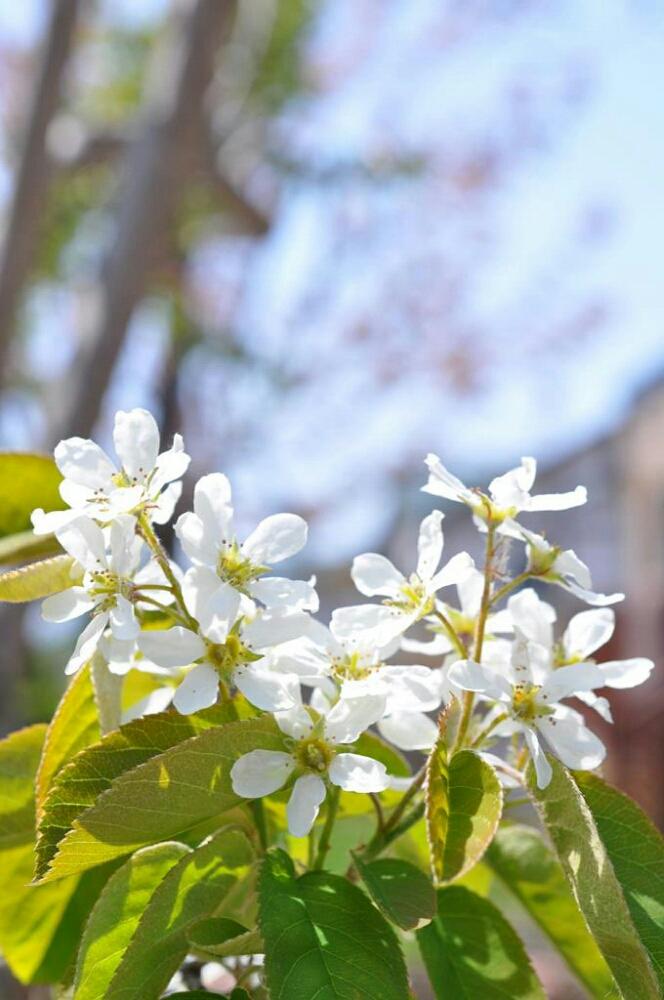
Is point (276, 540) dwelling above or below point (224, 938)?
above

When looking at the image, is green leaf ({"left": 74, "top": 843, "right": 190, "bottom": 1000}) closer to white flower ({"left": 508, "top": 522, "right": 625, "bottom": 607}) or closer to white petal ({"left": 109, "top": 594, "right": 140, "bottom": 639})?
white petal ({"left": 109, "top": 594, "right": 140, "bottom": 639})

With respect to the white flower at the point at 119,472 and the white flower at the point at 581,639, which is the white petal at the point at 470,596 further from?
the white flower at the point at 119,472


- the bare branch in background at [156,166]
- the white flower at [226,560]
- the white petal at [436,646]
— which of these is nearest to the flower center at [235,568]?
the white flower at [226,560]

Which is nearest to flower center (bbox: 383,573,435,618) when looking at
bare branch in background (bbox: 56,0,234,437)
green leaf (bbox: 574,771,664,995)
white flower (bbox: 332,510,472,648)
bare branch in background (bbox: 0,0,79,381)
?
white flower (bbox: 332,510,472,648)

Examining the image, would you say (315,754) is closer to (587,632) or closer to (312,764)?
(312,764)

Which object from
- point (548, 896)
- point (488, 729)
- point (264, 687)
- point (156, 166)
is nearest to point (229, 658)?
point (264, 687)
